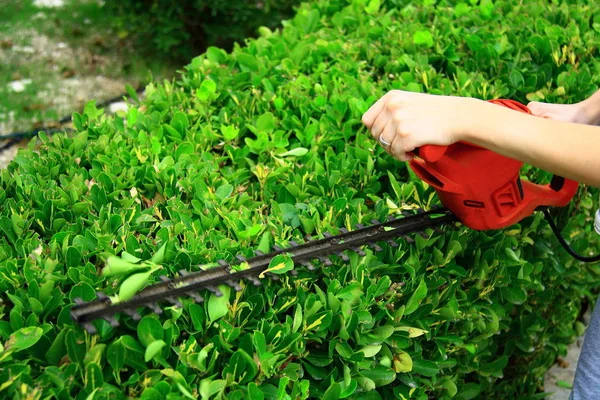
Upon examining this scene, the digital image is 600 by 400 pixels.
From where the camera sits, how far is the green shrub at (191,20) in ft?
18.9

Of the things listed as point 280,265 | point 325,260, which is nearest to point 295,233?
point 325,260

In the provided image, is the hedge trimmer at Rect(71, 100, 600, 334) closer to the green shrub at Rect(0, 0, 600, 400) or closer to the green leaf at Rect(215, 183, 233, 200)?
the green shrub at Rect(0, 0, 600, 400)

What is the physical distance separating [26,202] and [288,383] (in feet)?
2.97

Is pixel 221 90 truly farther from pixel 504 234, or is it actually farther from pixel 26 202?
pixel 504 234

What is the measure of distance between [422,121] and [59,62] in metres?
5.35

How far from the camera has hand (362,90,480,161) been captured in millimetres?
1621

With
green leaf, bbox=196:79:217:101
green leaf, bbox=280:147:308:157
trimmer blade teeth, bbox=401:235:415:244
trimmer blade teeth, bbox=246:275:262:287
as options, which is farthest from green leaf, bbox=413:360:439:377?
green leaf, bbox=196:79:217:101

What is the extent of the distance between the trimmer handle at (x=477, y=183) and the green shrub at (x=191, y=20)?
13.7 ft

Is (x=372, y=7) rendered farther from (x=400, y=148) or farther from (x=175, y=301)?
(x=175, y=301)

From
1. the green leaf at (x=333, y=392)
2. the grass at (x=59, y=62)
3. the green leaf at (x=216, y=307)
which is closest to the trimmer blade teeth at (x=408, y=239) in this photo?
the green leaf at (x=333, y=392)

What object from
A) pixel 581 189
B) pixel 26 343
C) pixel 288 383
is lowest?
pixel 581 189

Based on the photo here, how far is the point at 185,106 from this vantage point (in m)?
2.61

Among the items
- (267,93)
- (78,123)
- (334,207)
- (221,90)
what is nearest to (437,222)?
(334,207)

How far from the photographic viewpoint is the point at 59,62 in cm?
627
